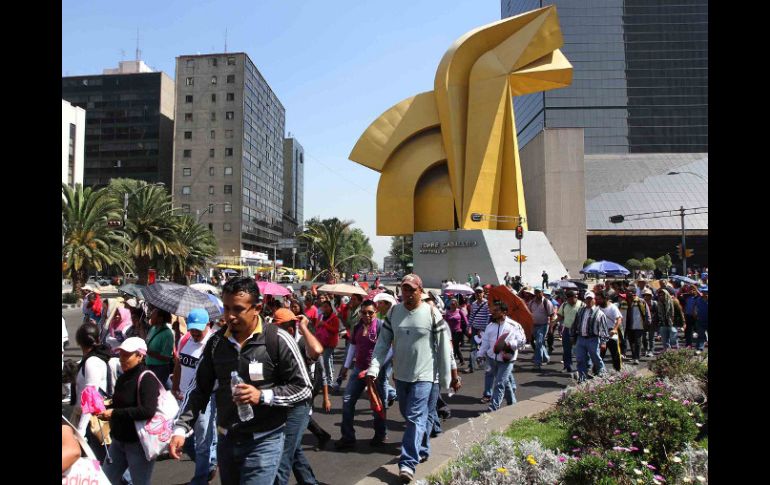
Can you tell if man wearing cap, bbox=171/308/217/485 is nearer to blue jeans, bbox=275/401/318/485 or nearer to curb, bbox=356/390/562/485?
blue jeans, bbox=275/401/318/485

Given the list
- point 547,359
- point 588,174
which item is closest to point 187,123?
point 588,174

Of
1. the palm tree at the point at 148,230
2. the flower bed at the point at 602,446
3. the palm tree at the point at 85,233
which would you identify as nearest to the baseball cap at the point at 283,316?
the flower bed at the point at 602,446

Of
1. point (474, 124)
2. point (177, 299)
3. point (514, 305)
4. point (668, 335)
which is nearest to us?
point (177, 299)

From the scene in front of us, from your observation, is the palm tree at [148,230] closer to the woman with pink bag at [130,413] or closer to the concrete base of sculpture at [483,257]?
the concrete base of sculpture at [483,257]

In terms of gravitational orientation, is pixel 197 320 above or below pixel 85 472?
above

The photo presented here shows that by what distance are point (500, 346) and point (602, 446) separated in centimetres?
273

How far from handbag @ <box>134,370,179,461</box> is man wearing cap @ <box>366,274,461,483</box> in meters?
1.90

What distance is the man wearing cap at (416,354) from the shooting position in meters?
4.86

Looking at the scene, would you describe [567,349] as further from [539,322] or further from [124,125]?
[124,125]

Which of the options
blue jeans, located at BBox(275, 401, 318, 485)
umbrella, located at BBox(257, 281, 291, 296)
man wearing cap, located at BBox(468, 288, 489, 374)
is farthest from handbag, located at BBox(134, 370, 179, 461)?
man wearing cap, located at BBox(468, 288, 489, 374)

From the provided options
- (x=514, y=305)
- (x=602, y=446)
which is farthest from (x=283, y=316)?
(x=514, y=305)

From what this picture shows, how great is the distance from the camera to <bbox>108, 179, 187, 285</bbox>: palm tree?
92.8ft

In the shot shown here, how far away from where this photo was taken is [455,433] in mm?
5379
